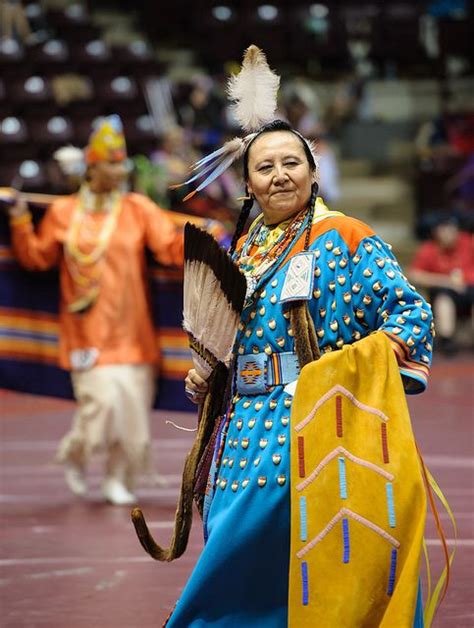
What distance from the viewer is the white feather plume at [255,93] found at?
188 inches

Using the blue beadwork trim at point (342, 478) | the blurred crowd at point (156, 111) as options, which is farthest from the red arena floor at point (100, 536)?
the blurred crowd at point (156, 111)

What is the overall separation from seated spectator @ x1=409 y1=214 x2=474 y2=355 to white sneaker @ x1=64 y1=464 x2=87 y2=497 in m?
8.07

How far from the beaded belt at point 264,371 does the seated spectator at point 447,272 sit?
11.8 metres

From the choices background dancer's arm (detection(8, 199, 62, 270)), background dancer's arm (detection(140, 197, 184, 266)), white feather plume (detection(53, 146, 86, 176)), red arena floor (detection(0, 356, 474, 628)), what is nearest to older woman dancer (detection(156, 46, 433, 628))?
red arena floor (detection(0, 356, 474, 628))

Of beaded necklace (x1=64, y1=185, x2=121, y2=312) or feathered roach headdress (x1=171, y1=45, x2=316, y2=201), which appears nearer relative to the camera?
feathered roach headdress (x1=171, y1=45, x2=316, y2=201)

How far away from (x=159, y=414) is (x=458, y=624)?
6.68 m

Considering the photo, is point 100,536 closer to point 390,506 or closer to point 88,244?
point 88,244

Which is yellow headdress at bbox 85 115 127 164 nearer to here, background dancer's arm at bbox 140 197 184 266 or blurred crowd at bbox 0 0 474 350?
background dancer's arm at bbox 140 197 184 266

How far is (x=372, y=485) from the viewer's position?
13.7 feet

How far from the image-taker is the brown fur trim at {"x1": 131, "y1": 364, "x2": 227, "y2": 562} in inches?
183

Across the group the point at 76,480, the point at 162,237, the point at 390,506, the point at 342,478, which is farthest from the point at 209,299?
the point at 76,480

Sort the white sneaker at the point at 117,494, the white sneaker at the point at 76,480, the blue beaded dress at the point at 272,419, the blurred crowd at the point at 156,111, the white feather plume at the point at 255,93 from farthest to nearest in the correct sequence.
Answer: the blurred crowd at the point at 156,111 → the white sneaker at the point at 76,480 → the white sneaker at the point at 117,494 → the white feather plume at the point at 255,93 → the blue beaded dress at the point at 272,419

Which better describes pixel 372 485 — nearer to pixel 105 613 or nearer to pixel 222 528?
pixel 222 528

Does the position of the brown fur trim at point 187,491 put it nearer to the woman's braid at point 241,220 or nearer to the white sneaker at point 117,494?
the woman's braid at point 241,220
